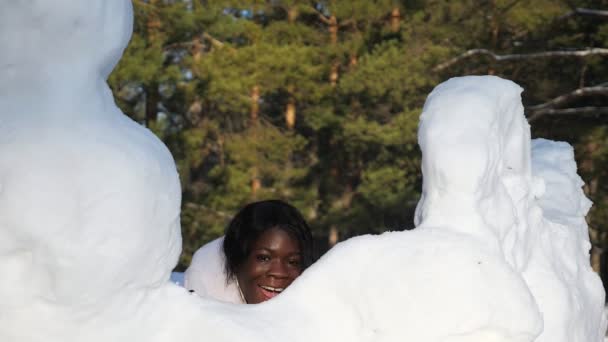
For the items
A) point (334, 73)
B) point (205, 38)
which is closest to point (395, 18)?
point (334, 73)

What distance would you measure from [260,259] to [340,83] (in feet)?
32.5

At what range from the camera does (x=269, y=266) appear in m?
2.88

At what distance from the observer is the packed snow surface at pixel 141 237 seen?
3.36 ft

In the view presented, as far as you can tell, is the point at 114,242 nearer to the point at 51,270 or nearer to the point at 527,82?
the point at 51,270

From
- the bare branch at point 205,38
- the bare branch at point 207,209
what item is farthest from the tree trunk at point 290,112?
the bare branch at point 207,209

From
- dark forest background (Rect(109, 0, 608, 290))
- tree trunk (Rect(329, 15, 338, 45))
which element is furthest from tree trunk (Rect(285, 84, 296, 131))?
tree trunk (Rect(329, 15, 338, 45))

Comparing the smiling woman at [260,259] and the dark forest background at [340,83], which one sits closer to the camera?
the smiling woman at [260,259]

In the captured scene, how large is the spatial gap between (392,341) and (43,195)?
545 mm

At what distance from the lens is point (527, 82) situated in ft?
39.6

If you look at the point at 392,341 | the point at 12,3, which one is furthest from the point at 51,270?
the point at 392,341

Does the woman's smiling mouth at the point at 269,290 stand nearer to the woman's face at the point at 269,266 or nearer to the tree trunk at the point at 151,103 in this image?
the woman's face at the point at 269,266

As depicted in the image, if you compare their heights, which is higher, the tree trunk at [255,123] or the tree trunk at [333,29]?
the tree trunk at [333,29]

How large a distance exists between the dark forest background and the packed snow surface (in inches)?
378

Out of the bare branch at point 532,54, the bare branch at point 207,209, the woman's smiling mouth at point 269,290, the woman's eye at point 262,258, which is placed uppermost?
the woman's eye at point 262,258
